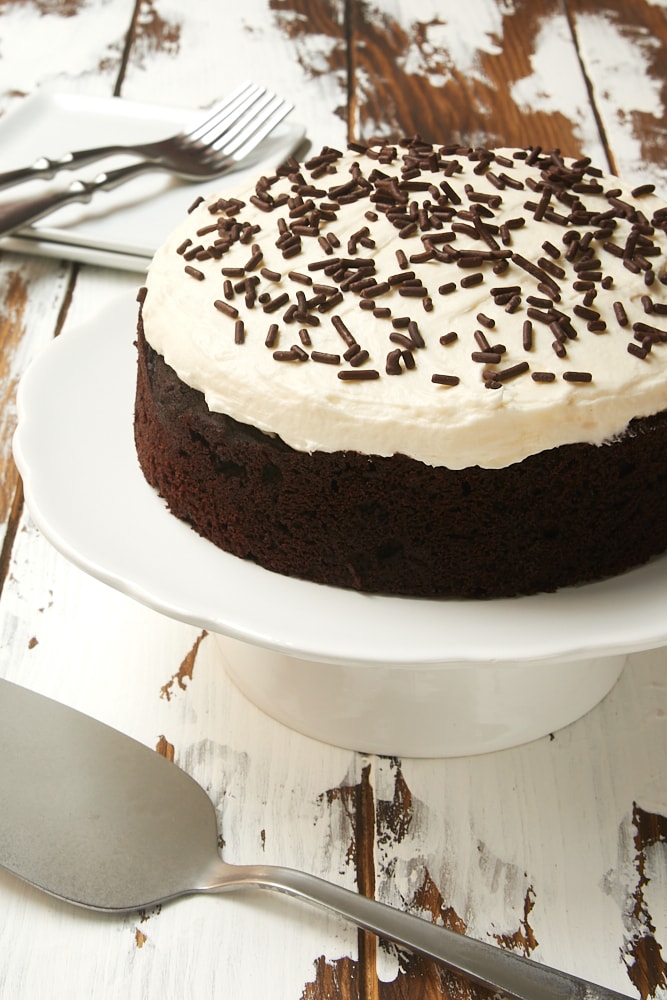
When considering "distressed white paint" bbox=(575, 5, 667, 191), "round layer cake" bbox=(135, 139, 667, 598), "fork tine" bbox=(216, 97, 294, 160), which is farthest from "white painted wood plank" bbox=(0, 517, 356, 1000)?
"distressed white paint" bbox=(575, 5, 667, 191)

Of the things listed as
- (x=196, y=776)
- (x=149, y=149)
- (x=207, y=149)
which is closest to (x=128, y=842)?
(x=196, y=776)

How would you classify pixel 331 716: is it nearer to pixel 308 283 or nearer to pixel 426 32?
A: pixel 308 283

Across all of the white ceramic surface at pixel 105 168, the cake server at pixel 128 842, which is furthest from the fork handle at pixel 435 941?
the white ceramic surface at pixel 105 168

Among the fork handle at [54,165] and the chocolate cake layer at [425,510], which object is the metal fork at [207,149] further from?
the chocolate cake layer at [425,510]

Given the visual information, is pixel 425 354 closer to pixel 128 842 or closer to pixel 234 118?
pixel 128 842

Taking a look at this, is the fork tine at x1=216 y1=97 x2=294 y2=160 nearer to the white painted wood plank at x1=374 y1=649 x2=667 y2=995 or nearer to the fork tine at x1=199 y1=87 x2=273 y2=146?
the fork tine at x1=199 y1=87 x2=273 y2=146

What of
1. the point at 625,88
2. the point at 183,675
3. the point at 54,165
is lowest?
the point at 183,675

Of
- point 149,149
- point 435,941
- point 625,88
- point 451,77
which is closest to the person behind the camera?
point 435,941
